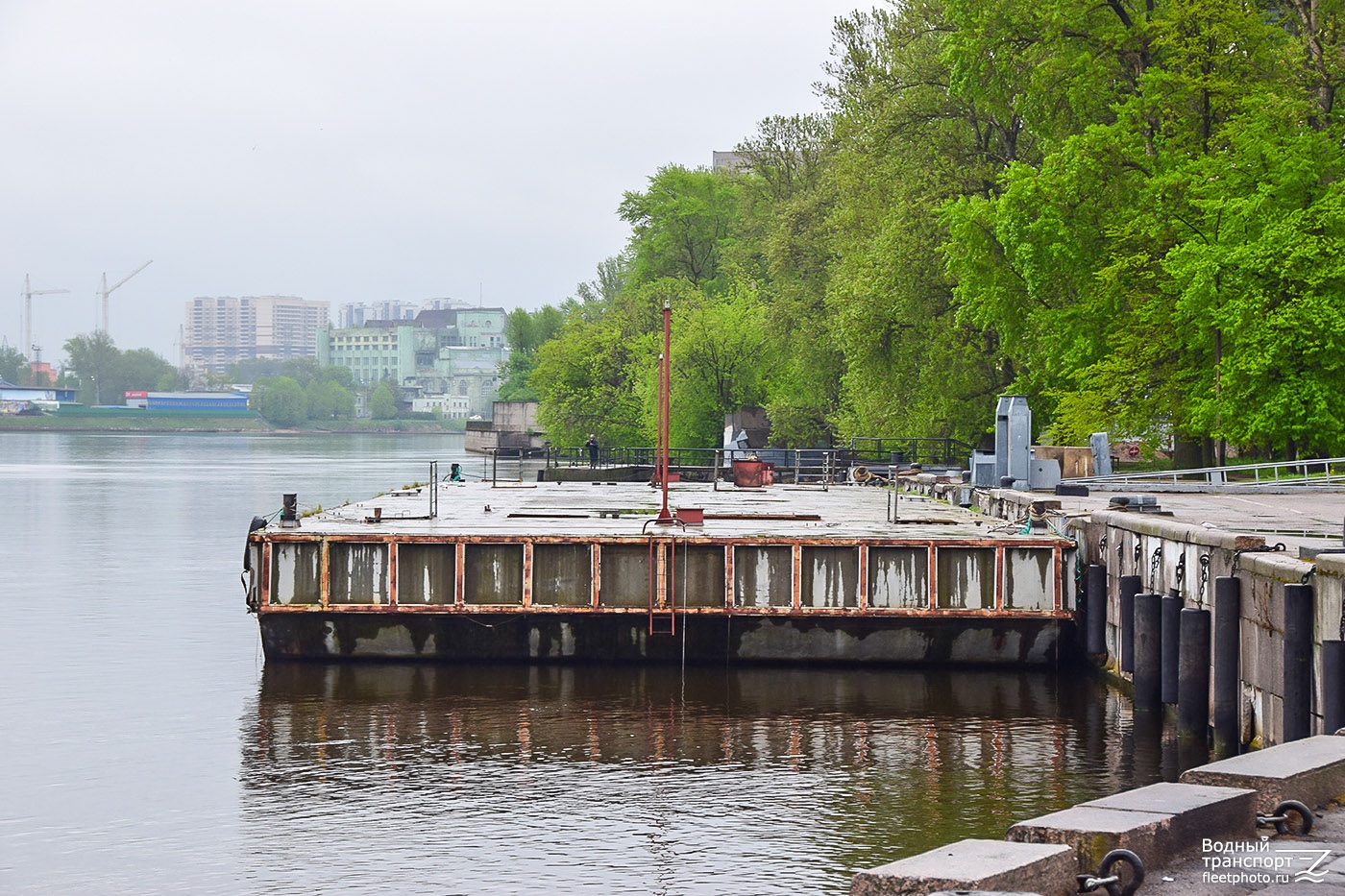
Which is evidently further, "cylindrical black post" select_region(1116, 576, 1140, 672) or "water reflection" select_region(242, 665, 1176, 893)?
"cylindrical black post" select_region(1116, 576, 1140, 672)

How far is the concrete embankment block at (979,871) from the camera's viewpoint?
28.9 ft

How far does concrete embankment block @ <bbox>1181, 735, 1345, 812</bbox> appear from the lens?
11.2 metres

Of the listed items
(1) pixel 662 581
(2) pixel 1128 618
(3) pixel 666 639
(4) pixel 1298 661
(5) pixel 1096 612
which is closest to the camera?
(4) pixel 1298 661

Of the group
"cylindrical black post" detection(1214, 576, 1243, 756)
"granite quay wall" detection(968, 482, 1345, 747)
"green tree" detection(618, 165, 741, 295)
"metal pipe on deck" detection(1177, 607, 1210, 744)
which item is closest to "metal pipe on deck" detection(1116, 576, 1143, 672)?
"granite quay wall" detection(968, 482, 1345, 747)

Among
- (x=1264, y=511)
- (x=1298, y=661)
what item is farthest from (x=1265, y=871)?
(x=1264, y=511)

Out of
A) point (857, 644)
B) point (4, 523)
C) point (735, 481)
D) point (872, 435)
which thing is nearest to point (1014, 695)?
point (857, 644)

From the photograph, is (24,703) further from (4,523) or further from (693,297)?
(693,297)

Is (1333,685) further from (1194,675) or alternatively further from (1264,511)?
(1264,511)

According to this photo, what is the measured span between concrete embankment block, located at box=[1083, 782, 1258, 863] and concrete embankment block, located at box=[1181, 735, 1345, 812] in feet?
0.49

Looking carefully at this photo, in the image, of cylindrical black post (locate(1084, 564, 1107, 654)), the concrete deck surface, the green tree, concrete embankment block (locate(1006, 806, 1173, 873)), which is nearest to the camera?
concrete embankment block (locate(1006, 806, 1173, 873))

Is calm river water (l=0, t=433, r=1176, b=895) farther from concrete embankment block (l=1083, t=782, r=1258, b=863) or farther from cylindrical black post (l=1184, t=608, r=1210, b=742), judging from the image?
concrete embankment block (l=1083, t=782, r=1258, b=863)

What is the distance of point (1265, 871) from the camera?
10078mm

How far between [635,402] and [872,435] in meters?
37.1

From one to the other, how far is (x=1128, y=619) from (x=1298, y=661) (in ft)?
28.7
